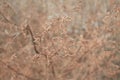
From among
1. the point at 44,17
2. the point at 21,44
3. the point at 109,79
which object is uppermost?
the point at 44,17

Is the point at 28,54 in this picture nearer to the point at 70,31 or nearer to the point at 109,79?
the point at 70,31

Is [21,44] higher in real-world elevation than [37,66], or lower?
higher

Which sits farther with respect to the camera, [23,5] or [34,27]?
[23,5]

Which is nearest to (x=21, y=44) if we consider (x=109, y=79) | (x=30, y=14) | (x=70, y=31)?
(x=30, y=14)

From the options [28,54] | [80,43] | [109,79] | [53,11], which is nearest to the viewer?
[80,43]

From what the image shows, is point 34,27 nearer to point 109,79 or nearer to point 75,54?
point 75,54

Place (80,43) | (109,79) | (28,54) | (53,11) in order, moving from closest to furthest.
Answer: (80,43) → (28,54) → (53,11) → (109,79)

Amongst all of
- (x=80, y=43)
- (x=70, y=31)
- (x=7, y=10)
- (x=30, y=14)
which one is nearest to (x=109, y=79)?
(x=70, y=31)
